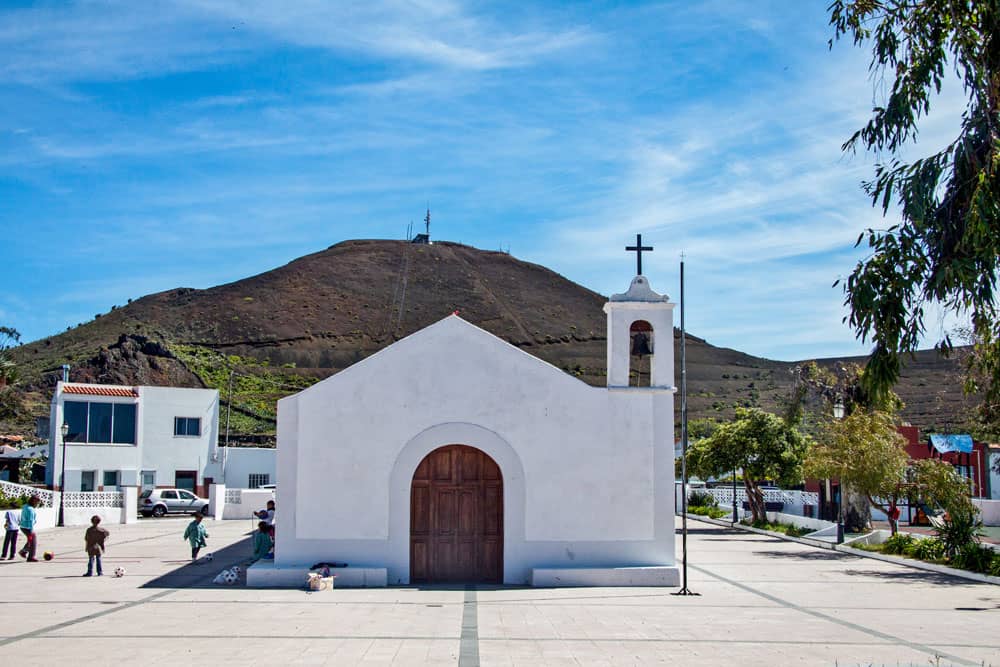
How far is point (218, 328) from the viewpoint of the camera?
134 m

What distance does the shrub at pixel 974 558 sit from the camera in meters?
20.3

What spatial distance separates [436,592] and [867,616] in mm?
7038

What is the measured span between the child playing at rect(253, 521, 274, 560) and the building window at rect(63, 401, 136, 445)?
2544 centimetres

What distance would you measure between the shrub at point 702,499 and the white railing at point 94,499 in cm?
2840

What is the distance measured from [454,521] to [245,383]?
272ft

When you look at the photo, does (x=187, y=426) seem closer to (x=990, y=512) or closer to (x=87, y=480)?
(x=87, y=480)

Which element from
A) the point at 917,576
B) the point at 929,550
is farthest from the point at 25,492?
the point at 929,550

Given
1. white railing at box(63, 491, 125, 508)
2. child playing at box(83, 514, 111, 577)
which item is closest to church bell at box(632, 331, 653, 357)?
child playing at box(83, 514, 111, 577)

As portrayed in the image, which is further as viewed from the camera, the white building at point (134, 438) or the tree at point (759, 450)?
the white building at point (134, 438)

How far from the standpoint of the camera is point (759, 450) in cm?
3494

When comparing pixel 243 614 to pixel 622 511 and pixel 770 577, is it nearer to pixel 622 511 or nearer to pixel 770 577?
pixel 622 511

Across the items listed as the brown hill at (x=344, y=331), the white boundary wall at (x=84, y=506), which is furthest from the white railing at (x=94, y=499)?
the brown hill at (x=344, y=331)

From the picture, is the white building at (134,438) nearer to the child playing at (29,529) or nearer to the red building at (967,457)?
the child playing at (29,529)

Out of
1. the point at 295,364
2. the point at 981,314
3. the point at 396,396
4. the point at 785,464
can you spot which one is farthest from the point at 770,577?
the point at 295,364
